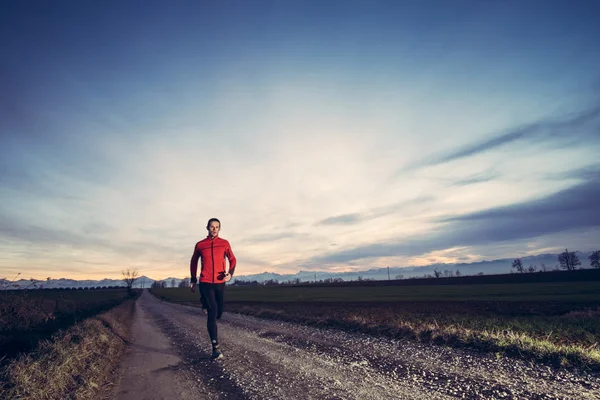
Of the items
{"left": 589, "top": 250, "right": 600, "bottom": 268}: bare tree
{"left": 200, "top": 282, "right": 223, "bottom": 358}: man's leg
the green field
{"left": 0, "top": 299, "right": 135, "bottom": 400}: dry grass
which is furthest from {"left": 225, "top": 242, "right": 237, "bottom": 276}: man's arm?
{"left": 589, "top": 250, "right": 600, "bottom": 268}: bare tree

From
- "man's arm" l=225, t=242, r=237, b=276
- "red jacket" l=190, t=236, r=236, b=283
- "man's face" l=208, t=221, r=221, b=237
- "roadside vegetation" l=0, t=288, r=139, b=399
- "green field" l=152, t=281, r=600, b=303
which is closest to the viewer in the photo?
"roadside vegetation" l=0, t=288, r=139, b=399

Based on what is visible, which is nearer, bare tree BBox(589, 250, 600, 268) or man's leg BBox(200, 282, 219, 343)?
man's leg BBox(200, 282, 219, 343)

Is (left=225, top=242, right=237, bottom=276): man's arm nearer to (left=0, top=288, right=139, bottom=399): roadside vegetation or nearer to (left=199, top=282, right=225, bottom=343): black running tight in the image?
(left=199, top=282, right=225, bottom=343): black running tight

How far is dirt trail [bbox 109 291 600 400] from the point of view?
4.48 meters

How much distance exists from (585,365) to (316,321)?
919 cm

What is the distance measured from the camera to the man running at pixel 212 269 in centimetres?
734

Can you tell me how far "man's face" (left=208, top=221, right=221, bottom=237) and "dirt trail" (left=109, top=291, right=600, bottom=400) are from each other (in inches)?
117

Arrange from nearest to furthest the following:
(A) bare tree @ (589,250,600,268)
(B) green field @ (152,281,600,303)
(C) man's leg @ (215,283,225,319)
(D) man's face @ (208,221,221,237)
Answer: (C) man's leg @ (215,283,225,319)
(D) man's face @ (208,221,221,237)
(B) green field @ (152,281,600,303)
(A) bare tree @ (589,250,600,268)

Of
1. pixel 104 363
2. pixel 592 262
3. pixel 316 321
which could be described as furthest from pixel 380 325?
pixel 592 262

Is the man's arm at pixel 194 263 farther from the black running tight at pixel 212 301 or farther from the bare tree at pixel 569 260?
the bare tree at pixel 569 260

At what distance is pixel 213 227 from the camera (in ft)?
25.2

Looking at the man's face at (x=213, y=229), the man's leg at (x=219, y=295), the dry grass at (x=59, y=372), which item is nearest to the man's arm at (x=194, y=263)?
the man's face at (x=213, y=229)

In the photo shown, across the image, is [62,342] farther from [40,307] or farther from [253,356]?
[40,307]

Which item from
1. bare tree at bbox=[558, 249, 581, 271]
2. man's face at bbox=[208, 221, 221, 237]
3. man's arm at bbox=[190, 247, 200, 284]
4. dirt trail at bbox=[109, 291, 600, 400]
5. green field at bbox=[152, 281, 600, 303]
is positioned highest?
man's face at bbox=[208, 221, 221, 237]
